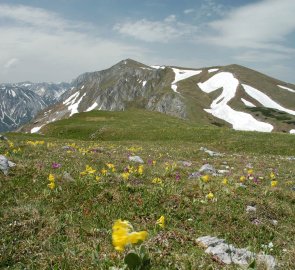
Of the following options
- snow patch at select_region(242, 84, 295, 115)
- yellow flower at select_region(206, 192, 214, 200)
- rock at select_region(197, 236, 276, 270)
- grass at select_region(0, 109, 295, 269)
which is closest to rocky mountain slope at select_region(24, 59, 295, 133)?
snow patch at select_region(242, 84, 295, 115)

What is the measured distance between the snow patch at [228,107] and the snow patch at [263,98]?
5.64 m

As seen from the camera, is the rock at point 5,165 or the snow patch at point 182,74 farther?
the snow patch at point 182,74

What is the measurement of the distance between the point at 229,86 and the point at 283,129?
150ft

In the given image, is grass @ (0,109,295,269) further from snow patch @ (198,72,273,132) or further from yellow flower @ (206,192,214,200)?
snow patch @ (198,72,273,132)

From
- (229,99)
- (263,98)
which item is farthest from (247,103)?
(263,98)

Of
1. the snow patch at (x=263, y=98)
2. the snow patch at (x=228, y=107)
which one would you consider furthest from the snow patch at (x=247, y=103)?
the snow patch at (x=263, y=98)

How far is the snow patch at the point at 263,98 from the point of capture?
485 ft

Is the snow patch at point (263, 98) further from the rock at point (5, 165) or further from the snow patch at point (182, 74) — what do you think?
the rock at point (5, 165)

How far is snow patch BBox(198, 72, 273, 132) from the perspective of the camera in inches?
4764

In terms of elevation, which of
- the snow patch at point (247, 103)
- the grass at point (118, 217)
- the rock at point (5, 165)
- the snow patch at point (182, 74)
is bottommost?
the grass at point (118, 217)

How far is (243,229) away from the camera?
8742 mm

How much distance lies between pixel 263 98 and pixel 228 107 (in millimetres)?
23753

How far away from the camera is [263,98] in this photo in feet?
503

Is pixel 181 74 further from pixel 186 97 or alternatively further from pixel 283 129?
pixel 283 129
